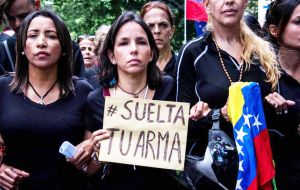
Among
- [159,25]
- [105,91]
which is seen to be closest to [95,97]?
[105,91]

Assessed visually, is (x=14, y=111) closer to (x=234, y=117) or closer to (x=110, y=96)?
(x=110, y=96)

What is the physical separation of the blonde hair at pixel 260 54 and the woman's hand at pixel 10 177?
160cm

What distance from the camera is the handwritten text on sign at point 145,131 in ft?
10.2

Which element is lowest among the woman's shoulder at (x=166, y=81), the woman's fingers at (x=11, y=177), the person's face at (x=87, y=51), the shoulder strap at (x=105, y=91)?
the person's face at (x=87, y=51)

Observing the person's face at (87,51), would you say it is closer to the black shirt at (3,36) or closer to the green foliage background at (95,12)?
the black shirt at (3,36)

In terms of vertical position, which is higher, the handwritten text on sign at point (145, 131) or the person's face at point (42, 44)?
the person's face at point (42, 44)

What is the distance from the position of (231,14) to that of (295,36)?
495 millimetres

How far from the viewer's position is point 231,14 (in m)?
3.61

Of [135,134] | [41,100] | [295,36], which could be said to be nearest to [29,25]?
[41,100]

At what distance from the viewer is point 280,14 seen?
3799mm

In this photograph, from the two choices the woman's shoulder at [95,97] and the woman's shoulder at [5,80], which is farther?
the woman's shoulder at [5,80]

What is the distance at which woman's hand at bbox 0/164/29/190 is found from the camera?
3.25 m

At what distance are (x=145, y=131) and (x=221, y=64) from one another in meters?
0.73

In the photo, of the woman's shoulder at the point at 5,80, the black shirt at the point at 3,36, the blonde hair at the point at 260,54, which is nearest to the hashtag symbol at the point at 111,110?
the woman's shoulder at the point at 5,80
